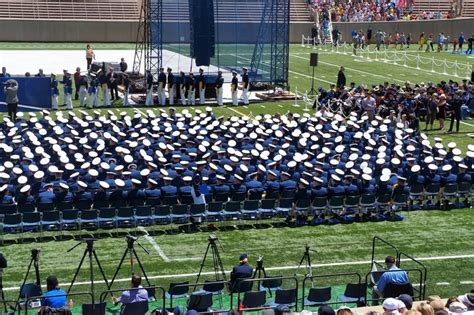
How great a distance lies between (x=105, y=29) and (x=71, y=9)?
3.58 metres

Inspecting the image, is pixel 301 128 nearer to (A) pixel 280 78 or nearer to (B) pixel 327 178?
(B) pixel 327 178

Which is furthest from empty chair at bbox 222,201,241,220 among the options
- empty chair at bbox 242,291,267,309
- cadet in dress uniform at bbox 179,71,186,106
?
cadet in dress uniform at bbox 179,71,186,106

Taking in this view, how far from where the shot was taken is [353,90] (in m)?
33.4

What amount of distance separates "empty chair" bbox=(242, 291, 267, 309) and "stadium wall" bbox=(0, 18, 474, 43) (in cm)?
4941

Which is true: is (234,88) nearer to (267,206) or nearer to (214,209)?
(267,206)

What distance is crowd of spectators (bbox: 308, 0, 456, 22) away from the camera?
67062 millimetres

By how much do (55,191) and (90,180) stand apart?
3.07 feet

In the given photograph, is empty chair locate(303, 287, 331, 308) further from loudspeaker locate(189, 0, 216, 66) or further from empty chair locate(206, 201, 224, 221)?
loudspeaker locate(189, 0, 216, 66)

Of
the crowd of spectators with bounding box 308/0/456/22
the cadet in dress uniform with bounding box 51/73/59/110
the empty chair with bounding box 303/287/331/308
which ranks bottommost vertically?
the empty chair with bounding box 303/287/331/308

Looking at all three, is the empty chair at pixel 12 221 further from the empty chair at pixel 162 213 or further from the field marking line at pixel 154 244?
the empty chair at pixel 162 213

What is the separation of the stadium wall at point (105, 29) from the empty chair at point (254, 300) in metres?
49.4

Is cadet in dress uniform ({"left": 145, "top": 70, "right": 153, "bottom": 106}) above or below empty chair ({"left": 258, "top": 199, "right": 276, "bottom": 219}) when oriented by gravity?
above

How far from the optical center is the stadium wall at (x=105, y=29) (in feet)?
193

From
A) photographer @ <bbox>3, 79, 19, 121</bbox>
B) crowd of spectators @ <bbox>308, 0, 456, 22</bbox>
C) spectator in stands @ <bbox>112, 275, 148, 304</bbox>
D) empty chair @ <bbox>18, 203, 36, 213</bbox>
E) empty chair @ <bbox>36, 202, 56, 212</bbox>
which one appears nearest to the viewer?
spectator in stands @ <bbox>112, 275, 148, 304</bbox>
